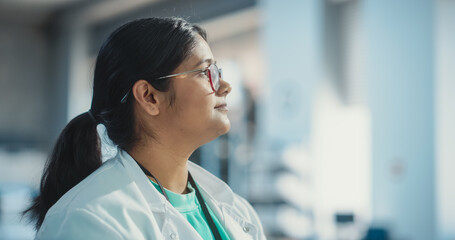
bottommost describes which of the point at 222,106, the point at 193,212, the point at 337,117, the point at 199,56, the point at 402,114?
the point at 337,117

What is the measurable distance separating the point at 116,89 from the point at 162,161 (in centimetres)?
19

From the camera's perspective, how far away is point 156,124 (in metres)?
1.15

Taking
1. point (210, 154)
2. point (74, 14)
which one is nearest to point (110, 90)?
point (210, 154)

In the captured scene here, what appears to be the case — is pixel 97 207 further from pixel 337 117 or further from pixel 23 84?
pixel 23 84

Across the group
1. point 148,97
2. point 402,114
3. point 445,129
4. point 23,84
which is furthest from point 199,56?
point 23,84

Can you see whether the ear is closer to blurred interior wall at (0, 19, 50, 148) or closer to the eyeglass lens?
the eyeglass lens

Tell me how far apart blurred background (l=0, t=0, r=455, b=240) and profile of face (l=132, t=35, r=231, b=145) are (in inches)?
17.6

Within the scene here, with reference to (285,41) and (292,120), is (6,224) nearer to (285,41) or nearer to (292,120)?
(292,120)

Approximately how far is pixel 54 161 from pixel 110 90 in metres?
0.21

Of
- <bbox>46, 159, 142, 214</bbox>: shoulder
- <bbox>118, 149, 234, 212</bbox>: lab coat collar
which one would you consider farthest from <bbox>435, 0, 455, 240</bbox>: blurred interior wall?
<bbox>46, 159, 142, 214</bbox>: shoulder

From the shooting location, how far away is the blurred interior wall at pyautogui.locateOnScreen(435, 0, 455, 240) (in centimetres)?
413

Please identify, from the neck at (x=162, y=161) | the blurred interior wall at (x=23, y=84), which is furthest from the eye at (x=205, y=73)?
the blurred interior wall at (x=23, y=84)

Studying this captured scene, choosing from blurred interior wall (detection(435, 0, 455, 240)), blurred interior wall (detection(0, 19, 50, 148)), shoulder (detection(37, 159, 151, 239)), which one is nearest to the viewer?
shoulder (detection(37, 159, 151, 239))

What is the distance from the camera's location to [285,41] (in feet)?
19.8
